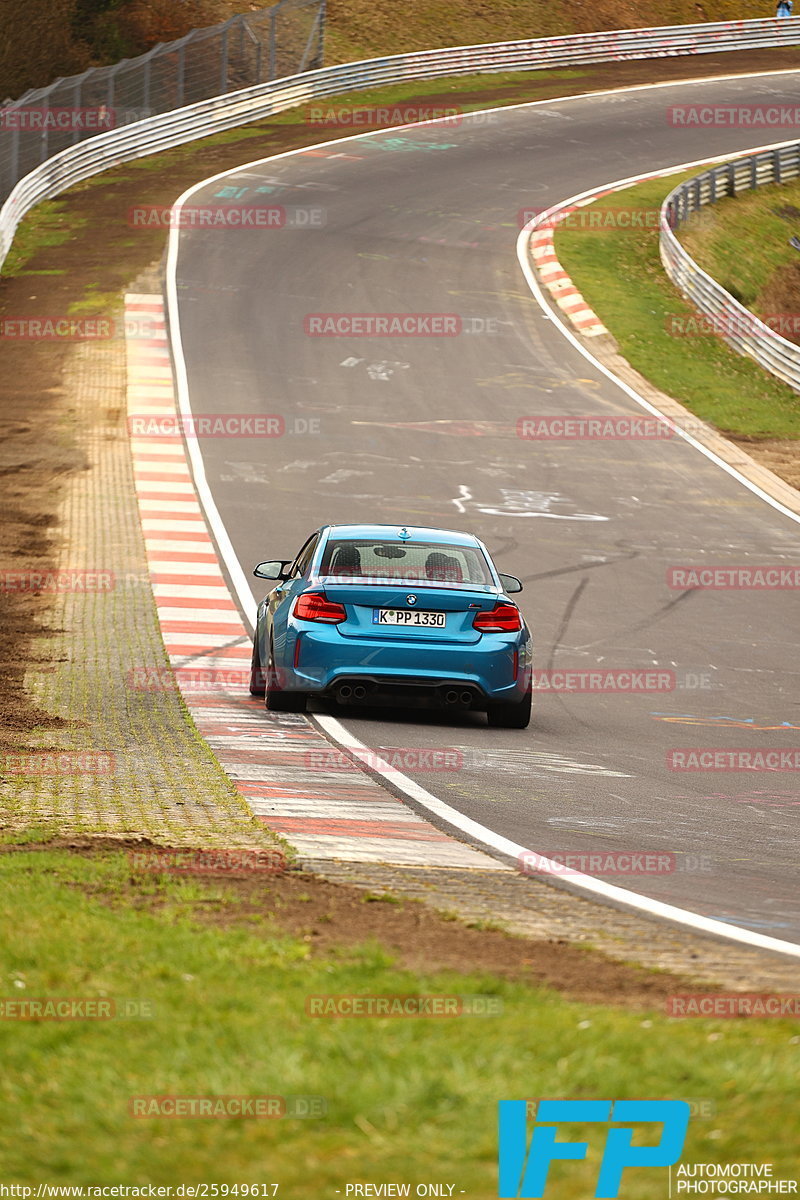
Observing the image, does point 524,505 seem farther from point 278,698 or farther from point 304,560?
point 278,698

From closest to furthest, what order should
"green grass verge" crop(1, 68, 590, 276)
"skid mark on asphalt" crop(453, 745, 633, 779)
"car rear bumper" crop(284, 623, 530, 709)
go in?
"skid mark on asphalt" crop(453, 745, 633, 779) → "car rear bumper" crop(284, 623, 530, 709) → "green grass verge" crop(1, 68, 590, 276)

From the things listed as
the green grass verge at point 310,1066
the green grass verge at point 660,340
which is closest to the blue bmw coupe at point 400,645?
the green grass verge at point 310,1066

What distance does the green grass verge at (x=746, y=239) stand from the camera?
136ft

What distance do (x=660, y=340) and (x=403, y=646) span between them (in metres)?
24.0

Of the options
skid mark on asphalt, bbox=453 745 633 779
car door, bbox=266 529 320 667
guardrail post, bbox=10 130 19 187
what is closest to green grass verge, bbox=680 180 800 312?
guardrail post, bbox=10 130 19 187

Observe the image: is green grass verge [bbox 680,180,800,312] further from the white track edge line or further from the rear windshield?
the white track edge line

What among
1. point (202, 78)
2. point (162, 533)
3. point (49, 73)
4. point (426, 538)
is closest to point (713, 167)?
point (202, 78)

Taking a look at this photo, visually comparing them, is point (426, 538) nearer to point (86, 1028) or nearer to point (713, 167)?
point (86, 1028)

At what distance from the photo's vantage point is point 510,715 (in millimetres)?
12406

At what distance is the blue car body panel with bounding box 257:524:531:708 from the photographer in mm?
11898

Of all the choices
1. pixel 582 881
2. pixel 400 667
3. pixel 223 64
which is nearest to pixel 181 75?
pixel 223 64

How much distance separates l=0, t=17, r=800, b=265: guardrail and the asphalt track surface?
4.18 m

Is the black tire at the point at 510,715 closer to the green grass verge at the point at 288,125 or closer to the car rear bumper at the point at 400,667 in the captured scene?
the car rear bumper at the point at 400,667

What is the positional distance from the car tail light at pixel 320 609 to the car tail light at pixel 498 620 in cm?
108
